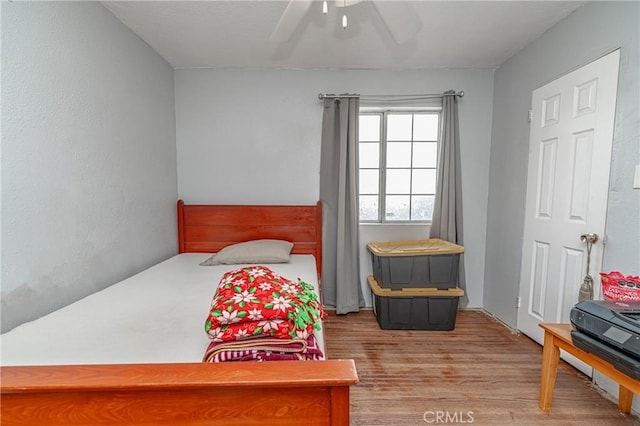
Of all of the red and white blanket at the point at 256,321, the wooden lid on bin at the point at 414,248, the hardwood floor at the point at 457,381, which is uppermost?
the red and white blanket at the point at 256,321

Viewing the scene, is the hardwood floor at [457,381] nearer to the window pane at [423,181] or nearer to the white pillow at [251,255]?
the white pillow at [251,255]

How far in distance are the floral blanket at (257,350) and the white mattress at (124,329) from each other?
4.8 inches

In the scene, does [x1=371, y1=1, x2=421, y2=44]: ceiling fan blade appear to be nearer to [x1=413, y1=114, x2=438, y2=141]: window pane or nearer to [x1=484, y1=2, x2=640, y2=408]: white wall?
[x1=413, y1=114, x2=438, y2=141]: window pane

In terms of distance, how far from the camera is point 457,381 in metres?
1.77

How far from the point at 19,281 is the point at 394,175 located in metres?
2.76

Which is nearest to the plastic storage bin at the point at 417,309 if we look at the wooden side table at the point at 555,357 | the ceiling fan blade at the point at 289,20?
the wooden side table at the point at 555,357

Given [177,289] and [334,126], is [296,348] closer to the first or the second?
[177,289]

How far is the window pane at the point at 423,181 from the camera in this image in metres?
2.87

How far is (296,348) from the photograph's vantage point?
89cm

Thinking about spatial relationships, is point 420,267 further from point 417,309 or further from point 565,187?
point 565,187

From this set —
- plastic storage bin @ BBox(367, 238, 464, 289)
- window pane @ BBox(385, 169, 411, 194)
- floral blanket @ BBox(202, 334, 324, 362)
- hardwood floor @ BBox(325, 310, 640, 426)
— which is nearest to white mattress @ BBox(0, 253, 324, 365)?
floral blanket @ BBox(202, 334, 324, 362)

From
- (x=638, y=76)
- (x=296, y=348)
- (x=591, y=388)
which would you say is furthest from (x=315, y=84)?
(x=591, y=388)

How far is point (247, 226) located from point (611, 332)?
2.50 meters

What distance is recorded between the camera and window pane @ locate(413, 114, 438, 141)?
9.30ft
